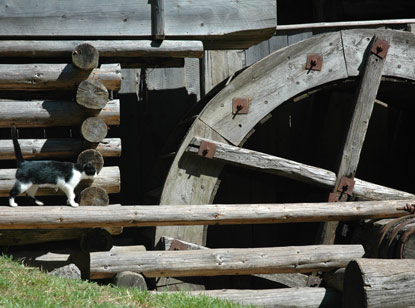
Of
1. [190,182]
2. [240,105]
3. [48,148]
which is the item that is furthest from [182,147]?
[48,148]

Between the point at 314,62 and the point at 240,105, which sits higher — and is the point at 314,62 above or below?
above

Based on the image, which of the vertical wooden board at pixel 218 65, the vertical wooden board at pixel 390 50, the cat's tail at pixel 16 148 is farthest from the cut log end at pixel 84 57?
the vertical wooden board at pixel 390 50

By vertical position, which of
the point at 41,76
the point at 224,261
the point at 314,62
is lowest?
the point at 224,261

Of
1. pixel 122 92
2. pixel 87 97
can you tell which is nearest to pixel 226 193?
pixel 122 92

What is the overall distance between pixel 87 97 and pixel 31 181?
892 mm

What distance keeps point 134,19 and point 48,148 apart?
57.7 inches

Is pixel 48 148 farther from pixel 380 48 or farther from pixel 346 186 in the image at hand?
pixel 380 48

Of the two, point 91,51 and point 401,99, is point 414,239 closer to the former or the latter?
point 401,99

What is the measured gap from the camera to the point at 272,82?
6723 mm

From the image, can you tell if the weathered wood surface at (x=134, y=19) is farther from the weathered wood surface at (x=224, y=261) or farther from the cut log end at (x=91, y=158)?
the weathered wood surface at (x=224, y=261)

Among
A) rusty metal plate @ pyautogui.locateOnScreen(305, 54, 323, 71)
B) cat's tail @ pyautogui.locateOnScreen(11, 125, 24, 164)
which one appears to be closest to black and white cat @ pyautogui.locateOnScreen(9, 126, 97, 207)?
cat's tail @ pyautogui.locateOnScreen(11, 125, 24, 164)

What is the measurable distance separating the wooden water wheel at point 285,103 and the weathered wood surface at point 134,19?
50cm

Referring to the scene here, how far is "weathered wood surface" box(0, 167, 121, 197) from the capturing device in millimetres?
5855

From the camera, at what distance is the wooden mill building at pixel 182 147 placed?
5629 mm
